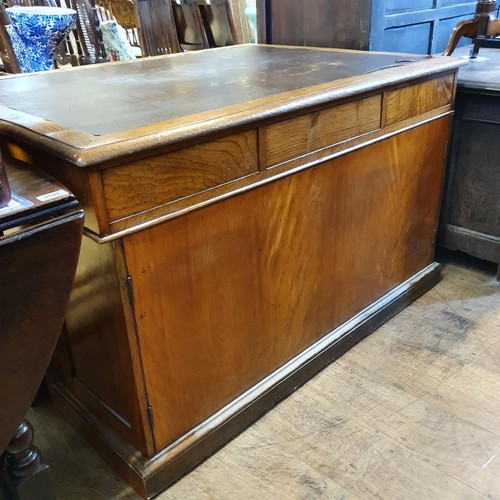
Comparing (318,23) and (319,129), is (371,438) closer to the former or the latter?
(319,129)

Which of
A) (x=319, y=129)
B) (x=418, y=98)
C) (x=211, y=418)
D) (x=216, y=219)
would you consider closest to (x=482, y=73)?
(x=418, y=98)

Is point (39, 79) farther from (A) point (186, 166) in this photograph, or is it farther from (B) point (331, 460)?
(B) point (331, 460)

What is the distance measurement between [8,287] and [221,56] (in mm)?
1352

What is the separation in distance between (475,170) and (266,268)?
1.04 m

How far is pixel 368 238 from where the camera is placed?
5.20 ft

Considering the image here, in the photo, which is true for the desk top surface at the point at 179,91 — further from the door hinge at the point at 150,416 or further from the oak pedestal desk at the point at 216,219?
the door hinge at the point at 150,416

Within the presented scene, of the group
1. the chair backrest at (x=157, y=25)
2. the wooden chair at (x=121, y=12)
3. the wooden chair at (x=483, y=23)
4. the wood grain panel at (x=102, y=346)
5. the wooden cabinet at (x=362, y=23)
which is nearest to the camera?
the wood grain panel at (x=102, y=346)

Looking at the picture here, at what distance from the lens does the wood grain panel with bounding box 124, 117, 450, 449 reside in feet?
3.57

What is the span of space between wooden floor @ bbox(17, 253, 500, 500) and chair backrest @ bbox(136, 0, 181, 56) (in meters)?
1.79

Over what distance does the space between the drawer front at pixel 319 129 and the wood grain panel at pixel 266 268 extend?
6 centimetres

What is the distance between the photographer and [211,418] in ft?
4.23

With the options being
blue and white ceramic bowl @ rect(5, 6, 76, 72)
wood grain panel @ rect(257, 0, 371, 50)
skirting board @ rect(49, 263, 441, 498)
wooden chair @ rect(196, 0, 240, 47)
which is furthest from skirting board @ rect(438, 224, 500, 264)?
blue and white ceramic bowl @ rect(5, 6, 76, 72)

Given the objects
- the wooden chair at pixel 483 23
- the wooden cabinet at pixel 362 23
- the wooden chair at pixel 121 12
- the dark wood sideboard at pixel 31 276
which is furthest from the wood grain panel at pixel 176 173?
the wooden chair at pixel 121 12

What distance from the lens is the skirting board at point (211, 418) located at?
1.19m
